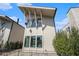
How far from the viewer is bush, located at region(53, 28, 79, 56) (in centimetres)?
547

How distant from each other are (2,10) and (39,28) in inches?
49.2

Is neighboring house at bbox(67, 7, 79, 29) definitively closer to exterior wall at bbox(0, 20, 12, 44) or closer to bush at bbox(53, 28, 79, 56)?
bush at bbox(53, 28, 79, 56)

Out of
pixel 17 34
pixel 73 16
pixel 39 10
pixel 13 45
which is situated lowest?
pixel 13 45

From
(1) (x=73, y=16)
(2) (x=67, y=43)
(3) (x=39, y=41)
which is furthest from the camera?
(3) (x=39, y=41)

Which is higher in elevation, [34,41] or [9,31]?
[9,31]

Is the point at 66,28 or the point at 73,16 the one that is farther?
the point at 73,16

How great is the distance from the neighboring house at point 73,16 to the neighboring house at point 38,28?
0.48 m

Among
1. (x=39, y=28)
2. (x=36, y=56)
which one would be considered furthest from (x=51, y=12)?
(x=36, y=56)

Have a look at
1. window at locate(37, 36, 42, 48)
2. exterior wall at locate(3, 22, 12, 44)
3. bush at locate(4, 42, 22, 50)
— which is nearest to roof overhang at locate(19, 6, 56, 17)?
exterior wall at locate(3, 22, 12, 44)

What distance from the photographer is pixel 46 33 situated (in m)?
5.91

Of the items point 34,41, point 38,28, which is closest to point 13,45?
point 34,41

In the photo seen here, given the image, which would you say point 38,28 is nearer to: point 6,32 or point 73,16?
point 6,32

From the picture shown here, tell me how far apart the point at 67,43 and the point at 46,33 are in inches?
28.8

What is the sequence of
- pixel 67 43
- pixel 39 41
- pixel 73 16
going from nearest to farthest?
pixel 67 43
pixel 73 16
pixel 39 41
